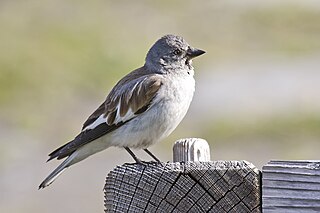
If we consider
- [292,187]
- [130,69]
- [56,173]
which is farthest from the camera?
[130,69]

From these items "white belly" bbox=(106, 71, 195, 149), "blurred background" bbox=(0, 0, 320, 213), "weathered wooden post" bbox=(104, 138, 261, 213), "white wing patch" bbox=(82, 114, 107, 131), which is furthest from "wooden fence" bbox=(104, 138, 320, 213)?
"blurred background" bbox=(0, 0, 320, 213)

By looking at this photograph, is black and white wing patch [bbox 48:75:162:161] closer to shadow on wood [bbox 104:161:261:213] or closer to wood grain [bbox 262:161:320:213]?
shadow on wood [bbox 104:161:261:213]

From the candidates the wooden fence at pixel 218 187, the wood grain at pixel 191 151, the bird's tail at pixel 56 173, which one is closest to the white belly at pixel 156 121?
the bird's tail at pixel 56 173

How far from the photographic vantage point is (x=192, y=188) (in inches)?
143

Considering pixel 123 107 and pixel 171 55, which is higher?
pixel 171 55

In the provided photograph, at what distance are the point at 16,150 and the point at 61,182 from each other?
1.96 metres

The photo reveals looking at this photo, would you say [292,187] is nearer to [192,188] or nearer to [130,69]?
[192,188]

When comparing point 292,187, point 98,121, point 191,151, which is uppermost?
point 98,121

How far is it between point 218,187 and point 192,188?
102 mm

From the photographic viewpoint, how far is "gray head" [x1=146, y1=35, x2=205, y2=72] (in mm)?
7220

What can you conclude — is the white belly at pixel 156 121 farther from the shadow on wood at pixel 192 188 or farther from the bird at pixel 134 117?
the shadow on wood at pixel 192 188

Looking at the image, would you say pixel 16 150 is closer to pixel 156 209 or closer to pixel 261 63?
pixel 261 63

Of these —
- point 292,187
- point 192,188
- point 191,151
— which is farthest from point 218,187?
point 191,151

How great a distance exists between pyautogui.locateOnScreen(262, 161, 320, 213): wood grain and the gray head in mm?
3776
